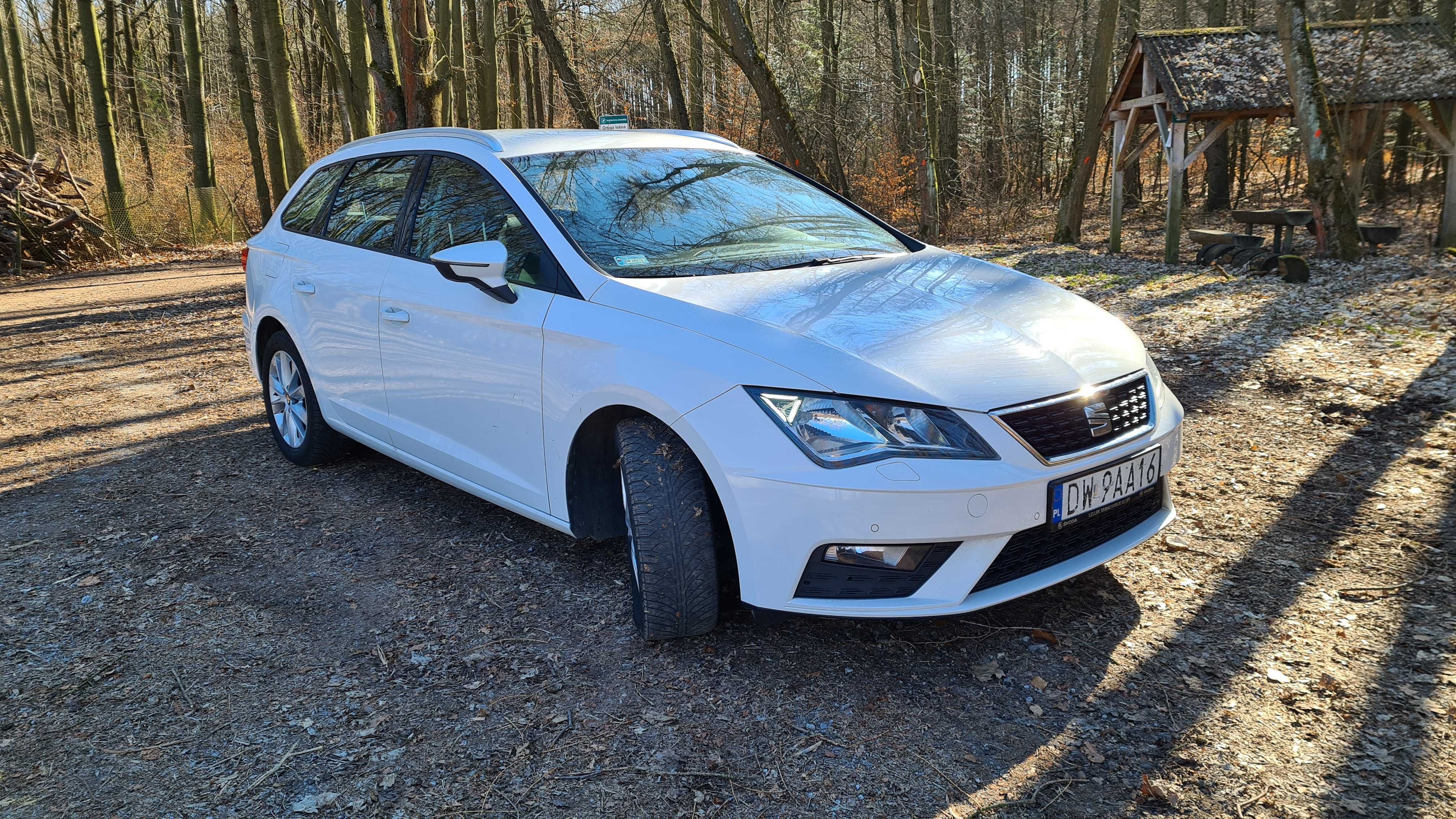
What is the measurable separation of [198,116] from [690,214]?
18429 mm

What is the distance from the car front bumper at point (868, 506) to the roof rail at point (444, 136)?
1.87 meters

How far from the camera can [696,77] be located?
2002 centimetres

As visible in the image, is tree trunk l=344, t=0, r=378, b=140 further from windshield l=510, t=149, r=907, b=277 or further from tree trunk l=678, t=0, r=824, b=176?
windshield l=510, t=149, r=907, b=277

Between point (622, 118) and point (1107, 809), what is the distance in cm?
415

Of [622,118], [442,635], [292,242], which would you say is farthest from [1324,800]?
[292,242]

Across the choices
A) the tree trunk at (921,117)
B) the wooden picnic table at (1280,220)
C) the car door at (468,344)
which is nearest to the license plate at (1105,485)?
the car door at (468,344)

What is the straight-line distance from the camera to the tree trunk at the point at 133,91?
81.6 feet

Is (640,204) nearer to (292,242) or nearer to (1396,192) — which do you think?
(292,242)

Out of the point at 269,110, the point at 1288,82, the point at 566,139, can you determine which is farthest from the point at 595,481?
the point at 269,110

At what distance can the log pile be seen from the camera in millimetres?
14656

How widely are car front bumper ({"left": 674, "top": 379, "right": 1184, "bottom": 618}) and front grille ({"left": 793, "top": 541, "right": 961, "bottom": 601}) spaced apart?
0.05 feet

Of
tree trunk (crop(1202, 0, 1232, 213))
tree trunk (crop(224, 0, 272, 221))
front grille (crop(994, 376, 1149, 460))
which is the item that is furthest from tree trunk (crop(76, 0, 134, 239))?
tree trunk (crop(1202, 0, 1232, 213))

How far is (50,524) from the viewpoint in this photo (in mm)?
4672

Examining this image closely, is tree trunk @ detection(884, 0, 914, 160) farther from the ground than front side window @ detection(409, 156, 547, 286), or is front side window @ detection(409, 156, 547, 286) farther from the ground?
tree trunk @ detection(884, 0, 914, 160)
